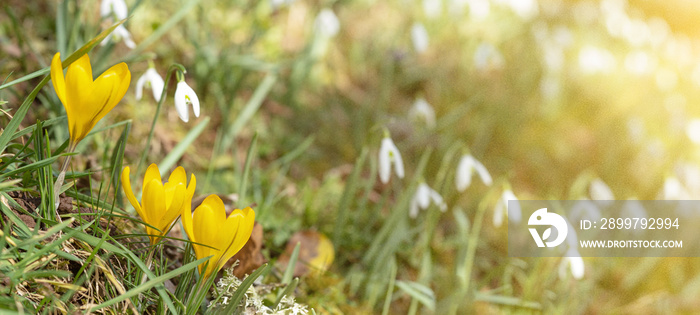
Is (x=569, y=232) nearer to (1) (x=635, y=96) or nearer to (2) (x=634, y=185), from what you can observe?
(2) (x=634, y=185)

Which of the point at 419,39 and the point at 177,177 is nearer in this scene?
the point at 177,177

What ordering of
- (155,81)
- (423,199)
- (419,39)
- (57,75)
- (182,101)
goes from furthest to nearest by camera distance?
(419,39)
(423,199)
(155,81)
(182,101)
(57,75)

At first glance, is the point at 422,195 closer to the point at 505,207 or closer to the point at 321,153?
the point at 505,207

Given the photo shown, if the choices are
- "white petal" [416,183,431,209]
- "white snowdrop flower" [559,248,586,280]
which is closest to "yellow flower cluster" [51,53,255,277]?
"white petal" [416,183,431,209]

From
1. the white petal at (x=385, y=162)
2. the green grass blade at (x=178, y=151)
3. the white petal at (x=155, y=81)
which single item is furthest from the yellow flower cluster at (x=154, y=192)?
the white petal at (x=385, y=162)

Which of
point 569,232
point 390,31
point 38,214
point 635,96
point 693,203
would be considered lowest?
point 38,214

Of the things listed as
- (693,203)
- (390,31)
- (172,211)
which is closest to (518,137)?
(693,203)

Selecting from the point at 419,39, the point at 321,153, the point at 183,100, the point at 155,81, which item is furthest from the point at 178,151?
the point at 419,39
